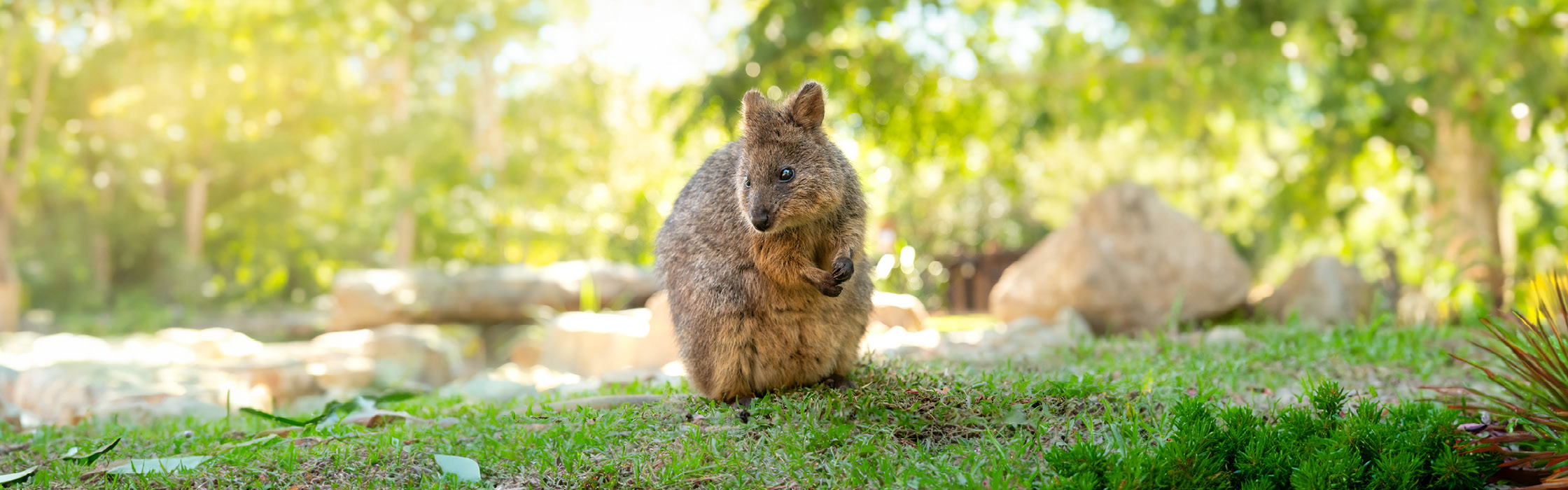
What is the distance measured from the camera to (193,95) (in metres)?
16.4

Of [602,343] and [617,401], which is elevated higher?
[602,343]

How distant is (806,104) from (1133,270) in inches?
222

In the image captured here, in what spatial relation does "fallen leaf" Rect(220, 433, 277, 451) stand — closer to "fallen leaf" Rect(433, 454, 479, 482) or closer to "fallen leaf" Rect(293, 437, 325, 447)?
"fallen leaf" Rect(293, 437, 325, 447)

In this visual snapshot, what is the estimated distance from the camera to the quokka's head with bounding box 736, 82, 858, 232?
309cm

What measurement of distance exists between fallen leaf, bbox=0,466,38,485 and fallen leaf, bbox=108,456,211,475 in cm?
28

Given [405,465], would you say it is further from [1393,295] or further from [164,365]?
[1393,295]

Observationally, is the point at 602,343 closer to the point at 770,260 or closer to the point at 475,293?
the point at 475,293

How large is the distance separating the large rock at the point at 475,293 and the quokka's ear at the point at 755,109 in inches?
402

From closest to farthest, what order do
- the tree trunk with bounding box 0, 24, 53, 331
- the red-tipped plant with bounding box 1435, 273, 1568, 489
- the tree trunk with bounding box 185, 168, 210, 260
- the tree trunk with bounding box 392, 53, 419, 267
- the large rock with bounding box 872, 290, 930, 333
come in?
the red-tipped plant with bounding box 1435, 273, 1568, 489
the large rock with bounding box 872, 290, 930, 333
the tree trunk with bounding box 0, 24, 53, 331
the tree trunk with bounding box 392, 53, 419, 267
the tree trunk with bounding box 185, 168, 210, 260

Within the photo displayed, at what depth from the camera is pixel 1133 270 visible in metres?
8.08

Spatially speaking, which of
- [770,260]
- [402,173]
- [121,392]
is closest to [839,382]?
[770,260]

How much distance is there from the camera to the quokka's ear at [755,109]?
3232 millimetres

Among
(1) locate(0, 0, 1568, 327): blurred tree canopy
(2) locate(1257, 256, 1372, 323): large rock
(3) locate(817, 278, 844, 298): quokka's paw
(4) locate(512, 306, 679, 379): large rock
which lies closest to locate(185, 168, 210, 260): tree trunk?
(1) locate(0, 0, 1568, 327): blurred tree canopy

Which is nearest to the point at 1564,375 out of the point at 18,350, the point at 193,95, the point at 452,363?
the point at 452,363
